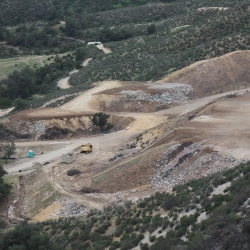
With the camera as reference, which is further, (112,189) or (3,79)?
(3,79)

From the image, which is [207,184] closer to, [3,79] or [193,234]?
[193,234]

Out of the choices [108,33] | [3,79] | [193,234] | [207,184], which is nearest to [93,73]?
[3,79]

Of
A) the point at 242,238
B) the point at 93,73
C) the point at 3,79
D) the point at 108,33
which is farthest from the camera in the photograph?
the point at 108,33

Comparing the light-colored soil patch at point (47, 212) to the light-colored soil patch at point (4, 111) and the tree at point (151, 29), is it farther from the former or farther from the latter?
the tree at point (151, 29)

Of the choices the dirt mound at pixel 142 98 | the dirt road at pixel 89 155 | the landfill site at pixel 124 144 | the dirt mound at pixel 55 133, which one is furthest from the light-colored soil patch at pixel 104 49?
the dirt road at pixel 89 155

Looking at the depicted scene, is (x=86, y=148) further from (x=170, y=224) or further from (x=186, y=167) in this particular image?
(x=170, y=224)

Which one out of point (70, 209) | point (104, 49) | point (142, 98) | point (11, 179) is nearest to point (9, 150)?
point (11, 179)

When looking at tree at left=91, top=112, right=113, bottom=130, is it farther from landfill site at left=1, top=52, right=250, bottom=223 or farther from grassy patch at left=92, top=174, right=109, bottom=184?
grassy patch at left=92, top=174, right=109, bottom=184

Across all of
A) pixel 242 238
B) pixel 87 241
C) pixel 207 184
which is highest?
pixel 242 238
